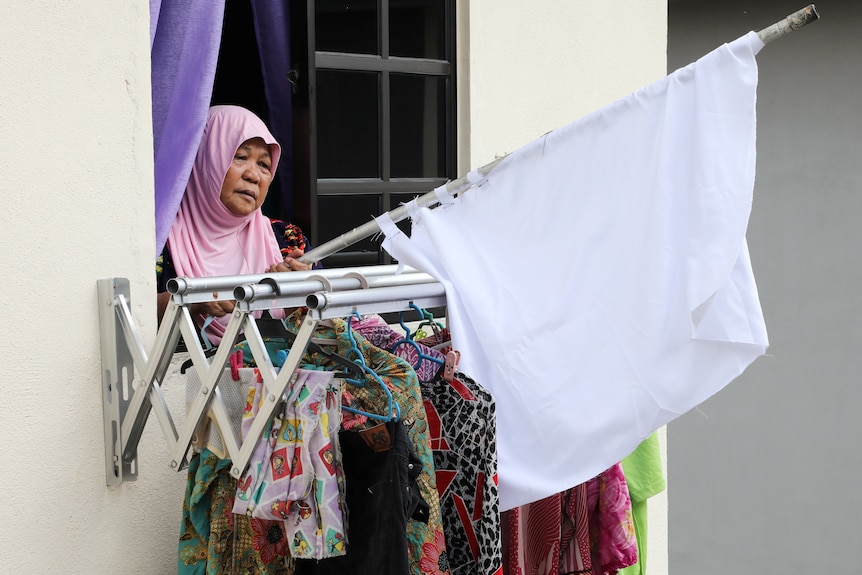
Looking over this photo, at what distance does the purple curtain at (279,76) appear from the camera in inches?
120

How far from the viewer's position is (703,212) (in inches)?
75.9

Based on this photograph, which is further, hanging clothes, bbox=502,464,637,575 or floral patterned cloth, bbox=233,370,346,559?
hanging clothes, bbox=502,464,637,575

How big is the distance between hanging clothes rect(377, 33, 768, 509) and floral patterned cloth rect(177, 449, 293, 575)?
1.52 ft

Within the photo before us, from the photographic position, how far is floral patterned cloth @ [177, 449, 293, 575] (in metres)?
1.93

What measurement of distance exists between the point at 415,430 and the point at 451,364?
0.16 meters

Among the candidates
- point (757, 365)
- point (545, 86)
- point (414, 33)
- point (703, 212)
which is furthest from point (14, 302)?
point (757, 365)

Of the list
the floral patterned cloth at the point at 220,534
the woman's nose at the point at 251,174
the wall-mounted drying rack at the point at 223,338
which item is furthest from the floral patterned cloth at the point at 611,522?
the woman's nose at the point at 251,174

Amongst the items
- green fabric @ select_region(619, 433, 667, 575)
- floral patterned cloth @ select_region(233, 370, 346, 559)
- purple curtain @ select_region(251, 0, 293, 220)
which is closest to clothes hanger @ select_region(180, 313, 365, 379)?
floral patterned cloth @ select_region(233, 370, 346, 559)

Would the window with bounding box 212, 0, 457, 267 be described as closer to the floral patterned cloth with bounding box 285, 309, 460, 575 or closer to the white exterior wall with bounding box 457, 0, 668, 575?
the white exterior wall with bounding box 457, 0, 668, 575

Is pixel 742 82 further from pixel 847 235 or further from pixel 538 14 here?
pixel 847 235

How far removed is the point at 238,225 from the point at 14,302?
961mm

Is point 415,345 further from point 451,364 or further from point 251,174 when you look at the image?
point 251,174

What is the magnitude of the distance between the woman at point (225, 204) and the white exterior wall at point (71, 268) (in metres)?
0.49

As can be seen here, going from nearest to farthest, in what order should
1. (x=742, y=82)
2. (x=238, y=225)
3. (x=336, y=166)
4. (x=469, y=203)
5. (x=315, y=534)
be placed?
1. (x=315, y=534)
2. (x=742, y=82)
3. (x=469, y=203)
4. (x=238, y=225)
5. (x=336, y=166)
